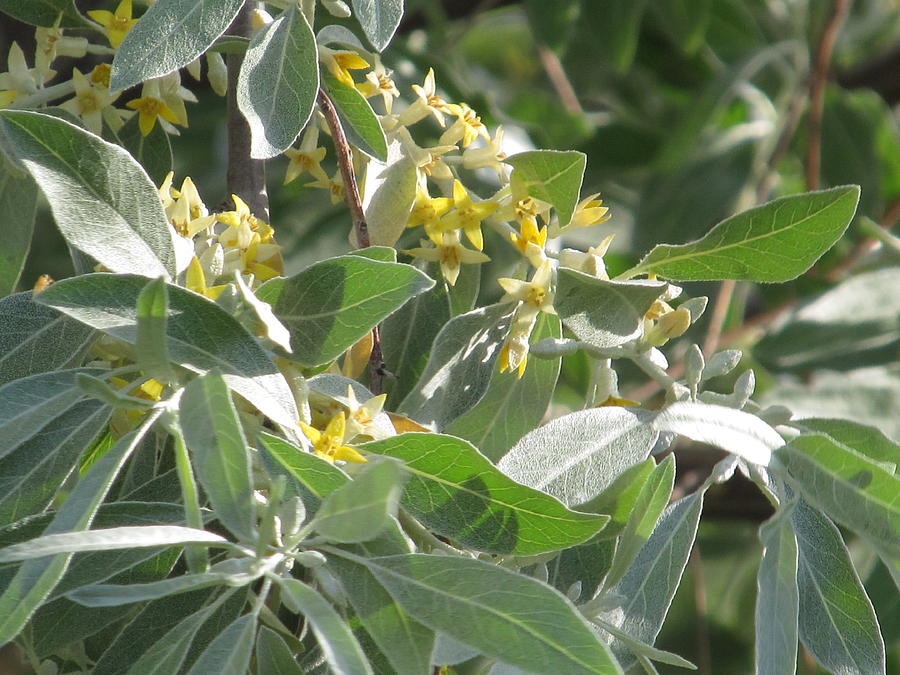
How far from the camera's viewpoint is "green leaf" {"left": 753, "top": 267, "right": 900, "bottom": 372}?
1.43m

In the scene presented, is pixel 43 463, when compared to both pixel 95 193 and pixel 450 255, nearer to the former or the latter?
pixel 95 193

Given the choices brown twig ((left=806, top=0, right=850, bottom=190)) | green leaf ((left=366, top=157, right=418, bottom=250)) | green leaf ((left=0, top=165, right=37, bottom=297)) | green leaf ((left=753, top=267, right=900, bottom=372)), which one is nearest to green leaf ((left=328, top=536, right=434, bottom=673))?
green leaf ((left=366, top=157, right=418, bottom=250))

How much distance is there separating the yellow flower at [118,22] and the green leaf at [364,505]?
0.43 meters

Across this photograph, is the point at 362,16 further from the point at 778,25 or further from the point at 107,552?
the point at 778,25

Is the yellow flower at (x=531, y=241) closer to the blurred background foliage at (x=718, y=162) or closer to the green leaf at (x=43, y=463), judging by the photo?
the green leaf at (x=43, y=463)

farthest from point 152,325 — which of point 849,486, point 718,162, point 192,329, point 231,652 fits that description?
point 718,162

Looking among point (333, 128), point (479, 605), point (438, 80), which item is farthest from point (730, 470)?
point (438, 80)

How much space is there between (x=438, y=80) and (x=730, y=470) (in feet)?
2.75

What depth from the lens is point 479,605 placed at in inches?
20.5

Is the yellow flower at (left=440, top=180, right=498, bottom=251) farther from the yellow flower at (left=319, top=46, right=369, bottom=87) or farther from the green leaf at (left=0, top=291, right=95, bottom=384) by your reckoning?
the green leaf at (left=0, top=291, right=95, bottom=384)

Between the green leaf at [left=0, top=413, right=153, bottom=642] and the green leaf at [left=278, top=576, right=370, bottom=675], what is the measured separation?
9 cm

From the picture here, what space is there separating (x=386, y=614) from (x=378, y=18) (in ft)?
1.11

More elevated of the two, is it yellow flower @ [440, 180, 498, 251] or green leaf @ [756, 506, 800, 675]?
yellow flower @ [440, 180, 498, 251]

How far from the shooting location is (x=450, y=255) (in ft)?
2.46
